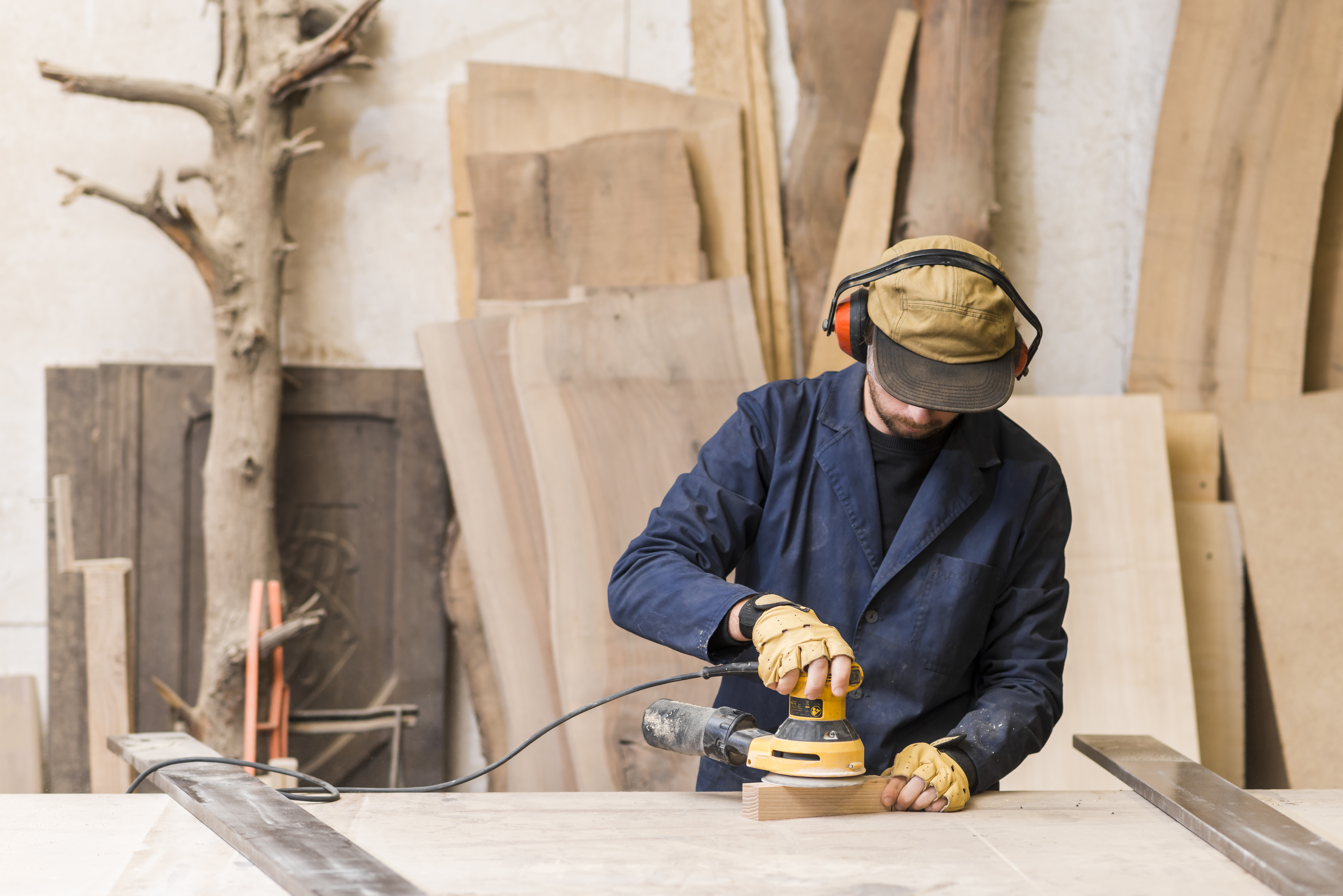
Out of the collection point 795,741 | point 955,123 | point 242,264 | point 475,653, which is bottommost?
point 475,653

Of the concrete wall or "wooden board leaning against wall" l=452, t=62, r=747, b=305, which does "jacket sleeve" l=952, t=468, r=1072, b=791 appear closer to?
"wooden board leaning against wall" l=452, t=62, r=747, b=305

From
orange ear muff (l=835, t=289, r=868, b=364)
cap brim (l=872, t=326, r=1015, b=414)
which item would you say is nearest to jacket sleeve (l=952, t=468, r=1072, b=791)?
cap brim (l=872, t=326, r=1015, b=414)

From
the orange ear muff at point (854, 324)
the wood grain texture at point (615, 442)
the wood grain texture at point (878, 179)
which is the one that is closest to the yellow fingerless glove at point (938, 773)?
the orange ear muff at point (854, 324)

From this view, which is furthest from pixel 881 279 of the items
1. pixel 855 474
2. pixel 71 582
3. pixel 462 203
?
pixel 71 582

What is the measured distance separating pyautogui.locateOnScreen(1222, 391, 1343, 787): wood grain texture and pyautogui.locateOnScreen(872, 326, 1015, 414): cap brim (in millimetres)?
1714

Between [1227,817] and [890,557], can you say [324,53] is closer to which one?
[890,557]

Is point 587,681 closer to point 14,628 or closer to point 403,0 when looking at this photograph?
point 14,628

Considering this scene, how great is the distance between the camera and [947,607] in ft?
5.85

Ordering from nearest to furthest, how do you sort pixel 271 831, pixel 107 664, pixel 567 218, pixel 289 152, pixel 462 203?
pixel 271 831 → pixel 107 664 → pixel 289 152 → pixel 567 218 → pixel 462 203

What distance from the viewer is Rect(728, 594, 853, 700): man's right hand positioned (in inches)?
56.4

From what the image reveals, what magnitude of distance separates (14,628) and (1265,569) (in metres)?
3.67

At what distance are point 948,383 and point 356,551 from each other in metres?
2.11

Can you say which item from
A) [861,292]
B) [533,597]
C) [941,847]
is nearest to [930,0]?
[861,292]

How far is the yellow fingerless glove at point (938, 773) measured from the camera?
5.23 feet
